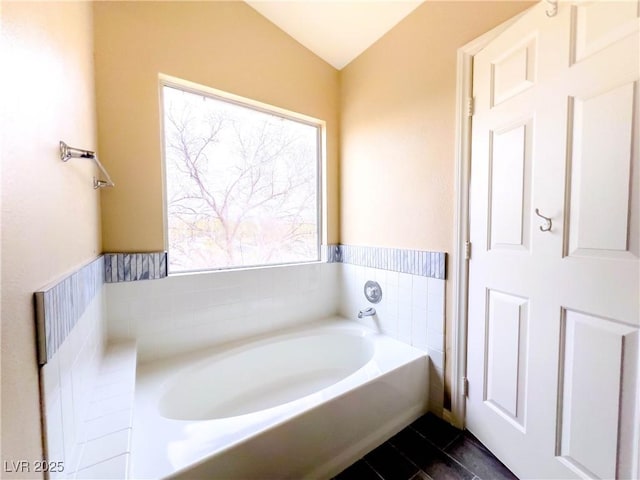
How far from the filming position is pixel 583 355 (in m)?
0.96

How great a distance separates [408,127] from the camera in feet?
5.61

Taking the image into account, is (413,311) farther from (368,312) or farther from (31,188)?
(31,188)

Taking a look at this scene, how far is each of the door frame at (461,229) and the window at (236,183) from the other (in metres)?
1.18

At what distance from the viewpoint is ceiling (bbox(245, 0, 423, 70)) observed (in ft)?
5.42

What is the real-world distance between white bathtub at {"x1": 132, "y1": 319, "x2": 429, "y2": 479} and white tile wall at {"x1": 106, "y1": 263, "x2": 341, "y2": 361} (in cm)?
12

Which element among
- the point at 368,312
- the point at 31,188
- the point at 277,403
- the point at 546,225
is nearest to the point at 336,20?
the point at 546,225

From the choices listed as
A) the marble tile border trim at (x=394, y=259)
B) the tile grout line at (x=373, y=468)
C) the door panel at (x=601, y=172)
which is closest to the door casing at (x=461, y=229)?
the marble tile border trim at (x=394, y=259)

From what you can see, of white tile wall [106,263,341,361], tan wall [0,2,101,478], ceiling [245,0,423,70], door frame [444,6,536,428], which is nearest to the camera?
tan wall [0,2,101,478]

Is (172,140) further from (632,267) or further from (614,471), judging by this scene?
(614,471)

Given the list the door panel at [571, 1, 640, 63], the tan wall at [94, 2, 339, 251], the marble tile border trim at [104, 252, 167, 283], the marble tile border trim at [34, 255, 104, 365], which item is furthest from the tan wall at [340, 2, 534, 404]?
the marble tile border trim at [34, 255, 104, 365]

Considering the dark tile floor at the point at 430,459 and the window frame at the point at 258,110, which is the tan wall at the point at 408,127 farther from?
the dark tile floor at the point at 430,459

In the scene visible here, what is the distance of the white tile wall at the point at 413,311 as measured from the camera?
1.59m

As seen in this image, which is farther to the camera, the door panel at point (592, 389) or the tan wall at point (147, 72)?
the tan wall at point (147, 72)

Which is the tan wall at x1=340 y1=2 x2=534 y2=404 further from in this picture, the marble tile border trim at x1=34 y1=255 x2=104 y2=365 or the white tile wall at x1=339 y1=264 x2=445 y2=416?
the marble tile border trim at x1=34 y1=255 x2=104 y2=365
